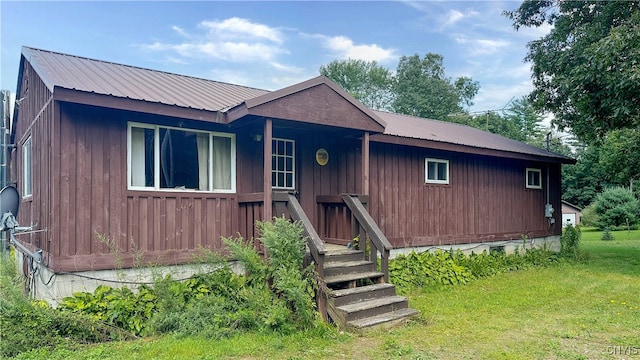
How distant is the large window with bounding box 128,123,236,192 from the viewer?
5910mm

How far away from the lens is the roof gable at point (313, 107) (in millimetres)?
5906

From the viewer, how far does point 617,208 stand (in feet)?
81.9

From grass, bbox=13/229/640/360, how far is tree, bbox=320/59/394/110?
113ft

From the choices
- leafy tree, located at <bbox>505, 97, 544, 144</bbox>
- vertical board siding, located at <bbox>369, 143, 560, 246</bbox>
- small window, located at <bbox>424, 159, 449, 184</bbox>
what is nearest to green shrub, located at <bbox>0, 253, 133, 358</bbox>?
vertical board siding, located at <bbox>369, 143, 560, 246</bbox>

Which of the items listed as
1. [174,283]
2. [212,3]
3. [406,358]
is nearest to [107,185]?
[174,283]

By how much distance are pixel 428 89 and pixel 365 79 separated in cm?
677

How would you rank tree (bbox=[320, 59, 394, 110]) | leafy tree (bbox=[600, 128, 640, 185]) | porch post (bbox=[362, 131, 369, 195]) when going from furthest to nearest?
tree (bbox=[320, 59, 394, 110]) < leafy tree (bbox=[600, 128, 640, 185]) < porch post (bbox=[362, 131, 369, 195])

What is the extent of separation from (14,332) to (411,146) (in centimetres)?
740

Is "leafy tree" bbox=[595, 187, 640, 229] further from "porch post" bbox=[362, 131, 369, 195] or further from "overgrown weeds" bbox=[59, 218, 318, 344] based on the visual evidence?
"overgrown weeds" bbox=[59, 218, 318, 344]

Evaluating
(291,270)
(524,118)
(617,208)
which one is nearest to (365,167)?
(291,270)

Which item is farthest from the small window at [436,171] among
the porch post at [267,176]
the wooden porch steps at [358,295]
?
the porch post at [267,176]

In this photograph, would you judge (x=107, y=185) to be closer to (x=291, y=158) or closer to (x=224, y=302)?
(x=224, y=302)

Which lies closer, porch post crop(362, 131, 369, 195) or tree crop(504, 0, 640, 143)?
porch post crop(362, 131, 369, 195)

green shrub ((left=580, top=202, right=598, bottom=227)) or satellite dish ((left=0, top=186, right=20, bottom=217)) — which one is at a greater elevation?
satellite dish ((left=0, top=186, right=20, bottom=217))
